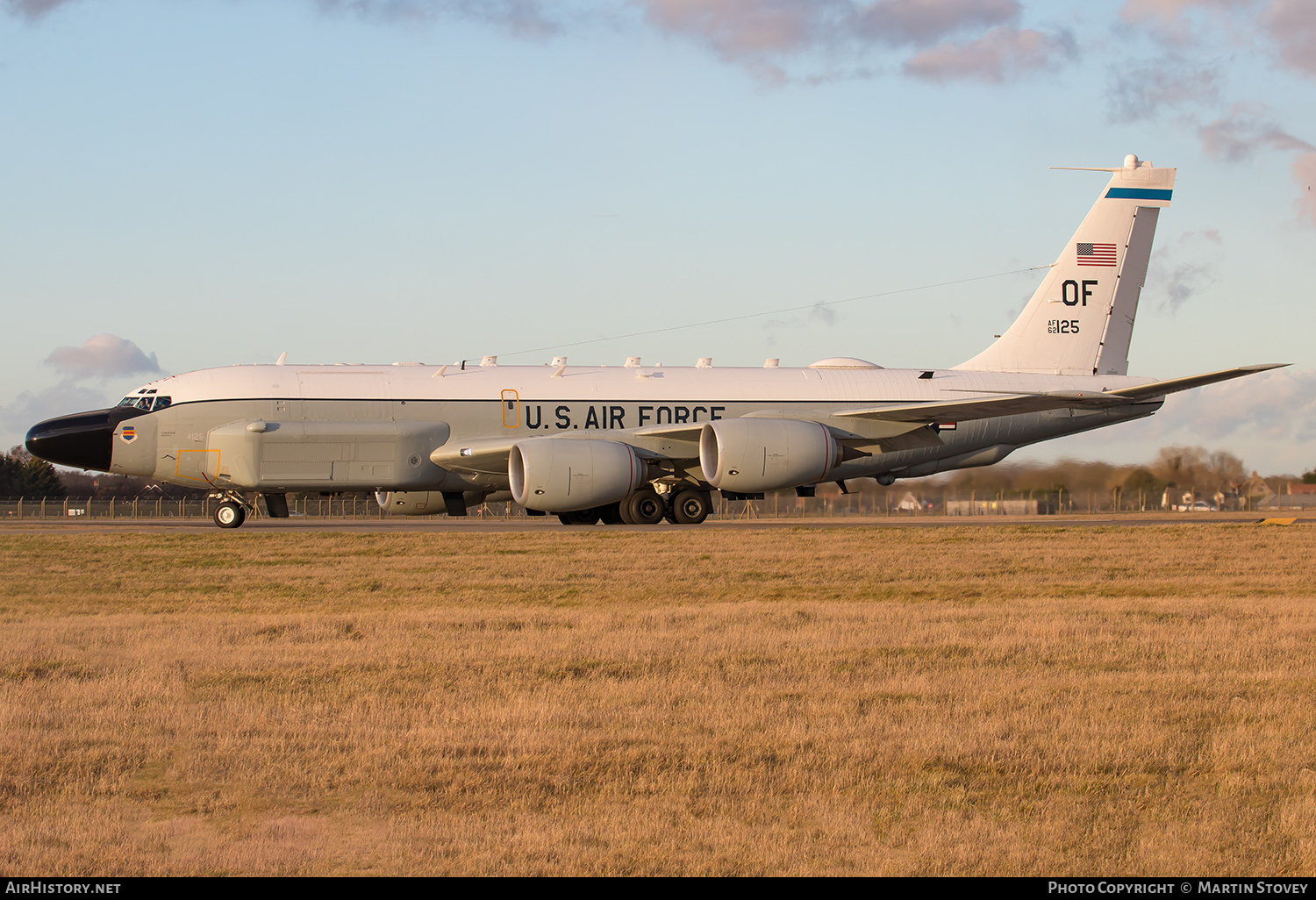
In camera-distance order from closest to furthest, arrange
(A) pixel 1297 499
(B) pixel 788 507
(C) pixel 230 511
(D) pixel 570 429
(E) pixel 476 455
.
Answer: (E) pixel 476 455, (C) pixel 230 511, (D) pixel 570 429, (A) pixel 1297 499, (B) pixel 788 507

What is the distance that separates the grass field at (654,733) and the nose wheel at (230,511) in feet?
41.6

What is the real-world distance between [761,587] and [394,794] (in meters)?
9.80

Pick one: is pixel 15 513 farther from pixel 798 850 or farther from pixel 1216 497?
pixel 798 850

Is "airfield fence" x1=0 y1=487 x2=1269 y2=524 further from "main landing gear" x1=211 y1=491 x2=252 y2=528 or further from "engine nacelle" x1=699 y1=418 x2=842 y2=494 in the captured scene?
"engine nacelle" x1=699 y1=418 x2=842 y2=494

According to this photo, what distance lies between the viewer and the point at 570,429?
27.7m

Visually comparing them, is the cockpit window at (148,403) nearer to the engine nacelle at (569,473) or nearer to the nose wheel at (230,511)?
the nose wheel at (230,511)

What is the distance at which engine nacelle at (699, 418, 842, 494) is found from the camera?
25625 mm

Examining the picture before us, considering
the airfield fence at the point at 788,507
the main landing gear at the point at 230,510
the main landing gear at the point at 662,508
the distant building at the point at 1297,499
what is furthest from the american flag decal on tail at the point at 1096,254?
the main landing gear at the point at 230,510

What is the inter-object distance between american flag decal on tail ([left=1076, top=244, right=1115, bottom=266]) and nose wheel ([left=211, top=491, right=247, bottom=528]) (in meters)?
21.9

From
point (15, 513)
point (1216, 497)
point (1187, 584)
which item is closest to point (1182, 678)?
point (1187, 584)

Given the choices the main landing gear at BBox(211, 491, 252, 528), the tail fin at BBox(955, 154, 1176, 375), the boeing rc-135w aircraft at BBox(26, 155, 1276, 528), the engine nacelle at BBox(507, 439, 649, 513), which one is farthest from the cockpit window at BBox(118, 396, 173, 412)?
the tail fin at BBox(955, 154, 1176, 375)

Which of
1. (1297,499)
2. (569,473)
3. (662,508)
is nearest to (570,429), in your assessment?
(662,508)

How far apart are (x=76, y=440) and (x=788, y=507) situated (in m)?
33.7

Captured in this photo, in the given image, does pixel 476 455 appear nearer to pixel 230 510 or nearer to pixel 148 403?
pixel 230 510
